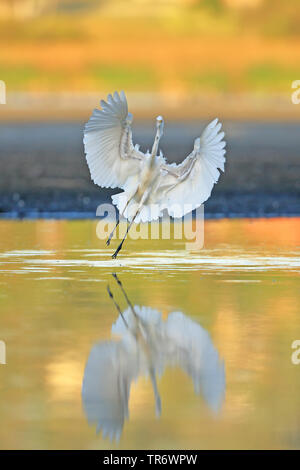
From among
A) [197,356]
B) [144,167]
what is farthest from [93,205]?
[197,356]

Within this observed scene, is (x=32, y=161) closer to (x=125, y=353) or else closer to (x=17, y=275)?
Answer: (x=17, y=275)

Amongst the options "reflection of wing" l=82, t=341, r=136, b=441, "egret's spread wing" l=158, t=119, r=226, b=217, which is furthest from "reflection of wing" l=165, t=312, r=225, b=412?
"egret's spread wing" l=158, t=119, r=226, b=217

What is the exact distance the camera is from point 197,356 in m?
10.0

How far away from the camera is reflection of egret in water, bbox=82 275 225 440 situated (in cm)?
830

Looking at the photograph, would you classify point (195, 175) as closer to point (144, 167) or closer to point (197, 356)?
point (144, 167)

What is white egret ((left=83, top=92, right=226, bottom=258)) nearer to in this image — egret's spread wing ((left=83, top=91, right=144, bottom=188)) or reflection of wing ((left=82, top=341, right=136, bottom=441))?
egret's spread wing ((left=83, top=91, right=144, bottom=188))

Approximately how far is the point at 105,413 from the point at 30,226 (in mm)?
14611

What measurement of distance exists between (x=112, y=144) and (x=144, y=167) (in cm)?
54

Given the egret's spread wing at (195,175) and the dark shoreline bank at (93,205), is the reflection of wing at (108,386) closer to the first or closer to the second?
the egret's spread wing at (195,175)

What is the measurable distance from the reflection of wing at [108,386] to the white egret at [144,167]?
5.73 m

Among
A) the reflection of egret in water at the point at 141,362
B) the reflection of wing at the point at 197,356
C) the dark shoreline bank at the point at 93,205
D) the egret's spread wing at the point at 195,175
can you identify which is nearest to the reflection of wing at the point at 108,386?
the reflection of egret in water at the point at 141,362

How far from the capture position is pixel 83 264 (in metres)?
16.2

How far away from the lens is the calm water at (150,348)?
7.75 meters
